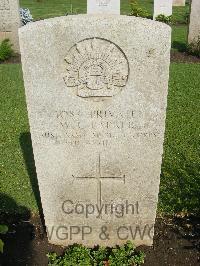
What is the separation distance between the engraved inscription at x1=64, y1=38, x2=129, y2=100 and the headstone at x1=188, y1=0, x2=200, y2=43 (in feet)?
28.6

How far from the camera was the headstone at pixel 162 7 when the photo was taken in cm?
1505

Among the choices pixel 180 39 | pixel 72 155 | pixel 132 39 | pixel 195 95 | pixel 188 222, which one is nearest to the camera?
pixel 132 39

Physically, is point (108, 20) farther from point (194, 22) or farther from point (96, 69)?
point (194, 22)

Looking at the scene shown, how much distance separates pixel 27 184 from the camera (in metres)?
5.01

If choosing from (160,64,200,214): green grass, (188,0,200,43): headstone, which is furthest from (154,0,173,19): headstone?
(160,64,200,214): green grass

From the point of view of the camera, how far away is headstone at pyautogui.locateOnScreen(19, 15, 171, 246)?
2.87 metres

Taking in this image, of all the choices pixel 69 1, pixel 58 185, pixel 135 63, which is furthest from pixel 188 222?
pixel 69 1

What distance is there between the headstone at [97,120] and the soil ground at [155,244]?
15 cm

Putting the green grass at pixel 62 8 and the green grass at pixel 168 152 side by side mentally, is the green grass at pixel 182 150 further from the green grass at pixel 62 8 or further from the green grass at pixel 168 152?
the green grass at pixel 62 8

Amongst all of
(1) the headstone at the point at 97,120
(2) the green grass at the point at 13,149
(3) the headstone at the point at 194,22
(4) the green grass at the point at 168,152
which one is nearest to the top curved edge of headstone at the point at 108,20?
(1) the headstone at the point at 97,120

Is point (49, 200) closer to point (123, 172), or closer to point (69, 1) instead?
point (123, 172)

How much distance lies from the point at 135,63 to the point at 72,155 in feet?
3.29

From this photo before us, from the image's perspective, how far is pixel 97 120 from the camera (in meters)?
3.21

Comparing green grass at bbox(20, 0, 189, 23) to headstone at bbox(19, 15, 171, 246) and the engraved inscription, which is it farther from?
the engraved inscription
